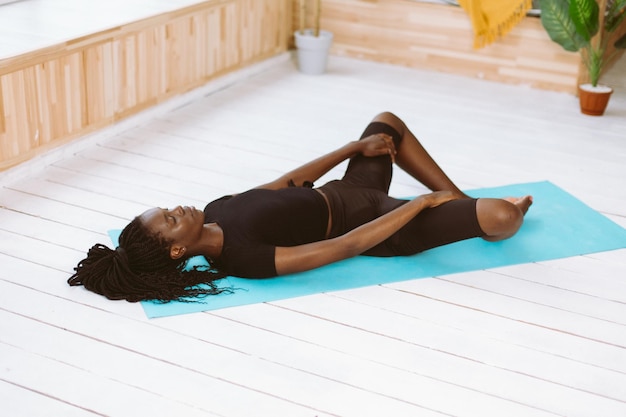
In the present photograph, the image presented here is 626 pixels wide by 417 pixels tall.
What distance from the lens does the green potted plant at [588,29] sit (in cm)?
429

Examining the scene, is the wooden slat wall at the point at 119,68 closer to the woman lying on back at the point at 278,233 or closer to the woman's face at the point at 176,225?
the woman lying on back at the point at 278,233

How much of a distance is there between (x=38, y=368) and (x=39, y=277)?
1.64ft

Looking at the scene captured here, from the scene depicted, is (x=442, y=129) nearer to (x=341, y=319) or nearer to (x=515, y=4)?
(x=515, y=4)

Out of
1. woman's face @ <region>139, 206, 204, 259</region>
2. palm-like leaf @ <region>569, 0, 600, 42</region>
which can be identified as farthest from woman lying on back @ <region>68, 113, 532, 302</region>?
palm-like leaf @ <region>569, 0, 600, 42</region>

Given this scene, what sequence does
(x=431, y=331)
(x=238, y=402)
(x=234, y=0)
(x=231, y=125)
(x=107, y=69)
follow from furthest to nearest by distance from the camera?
(x=234, y=0), (x=231, y=125), (x=107, y=69), (x=431, y=331), (x=238, y=402)

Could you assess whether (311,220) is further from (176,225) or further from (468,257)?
(468,257)

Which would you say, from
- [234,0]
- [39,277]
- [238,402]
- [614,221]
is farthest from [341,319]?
[234,0]

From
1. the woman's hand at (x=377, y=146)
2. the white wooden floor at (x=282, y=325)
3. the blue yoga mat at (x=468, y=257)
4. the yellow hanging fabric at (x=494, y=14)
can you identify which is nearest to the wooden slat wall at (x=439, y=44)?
the yellow hanging fabric at (x=494, y=14)

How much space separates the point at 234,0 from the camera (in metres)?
4.65

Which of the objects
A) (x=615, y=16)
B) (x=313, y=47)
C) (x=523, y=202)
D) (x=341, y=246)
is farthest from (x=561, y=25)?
(x=341, y=246)

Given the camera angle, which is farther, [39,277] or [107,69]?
[107,69]

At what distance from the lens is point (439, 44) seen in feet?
16.8

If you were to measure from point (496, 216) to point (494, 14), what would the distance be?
7.95 ft

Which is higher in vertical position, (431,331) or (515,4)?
(515,4)
